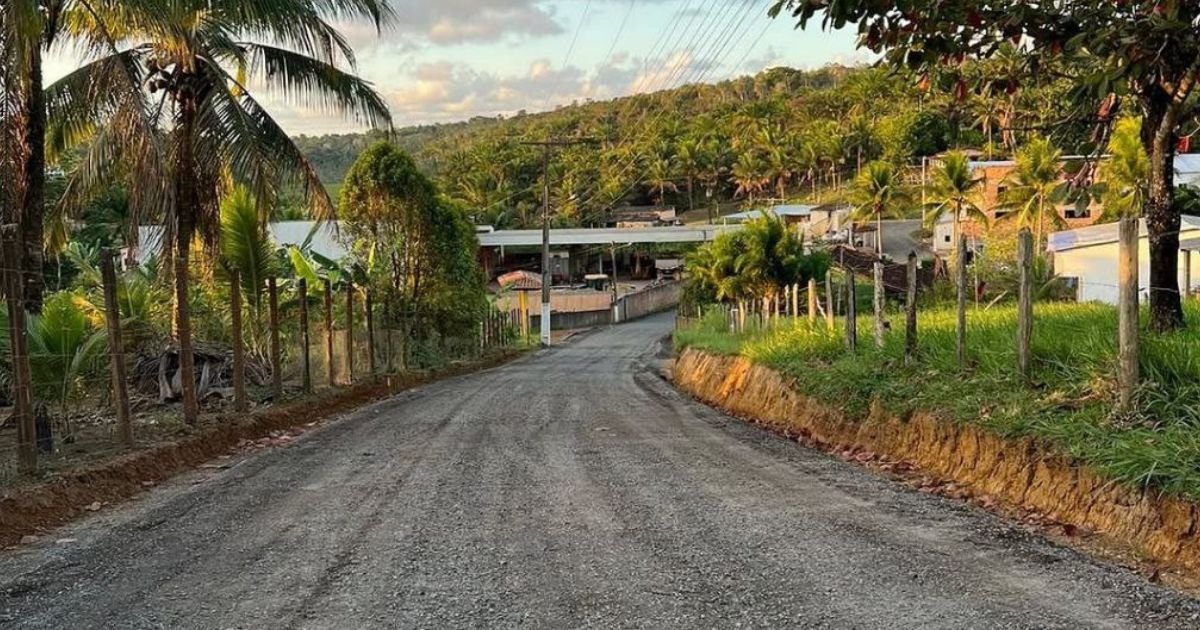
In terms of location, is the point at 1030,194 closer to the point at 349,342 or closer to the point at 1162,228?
the point at 349,342

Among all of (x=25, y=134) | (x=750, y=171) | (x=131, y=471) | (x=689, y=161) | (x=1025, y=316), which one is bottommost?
(x=131, y=471)

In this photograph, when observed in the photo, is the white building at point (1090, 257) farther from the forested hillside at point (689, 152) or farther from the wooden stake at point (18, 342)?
the forested hillside at point (689, 152)

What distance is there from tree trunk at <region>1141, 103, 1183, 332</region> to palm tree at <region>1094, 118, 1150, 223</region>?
1.26 ft

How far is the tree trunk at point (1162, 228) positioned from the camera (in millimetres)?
7742

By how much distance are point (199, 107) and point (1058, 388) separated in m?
11.3

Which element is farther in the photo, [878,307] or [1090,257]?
[1090,257]

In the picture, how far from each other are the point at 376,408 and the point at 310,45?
5756mm

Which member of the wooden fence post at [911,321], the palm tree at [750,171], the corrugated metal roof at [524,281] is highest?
the palm tree at [750,171]

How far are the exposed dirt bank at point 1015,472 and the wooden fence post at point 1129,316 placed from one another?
644mm

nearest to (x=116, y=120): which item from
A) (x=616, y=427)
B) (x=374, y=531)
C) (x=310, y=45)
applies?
(x=310, y=45)

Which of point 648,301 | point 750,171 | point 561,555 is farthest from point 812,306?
point 750,171

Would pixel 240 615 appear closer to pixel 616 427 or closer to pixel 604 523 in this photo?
pixel 604 523

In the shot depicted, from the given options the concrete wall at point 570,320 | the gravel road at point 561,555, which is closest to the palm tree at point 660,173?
the concrete wall at point 570,320

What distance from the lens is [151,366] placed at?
1421 cm
